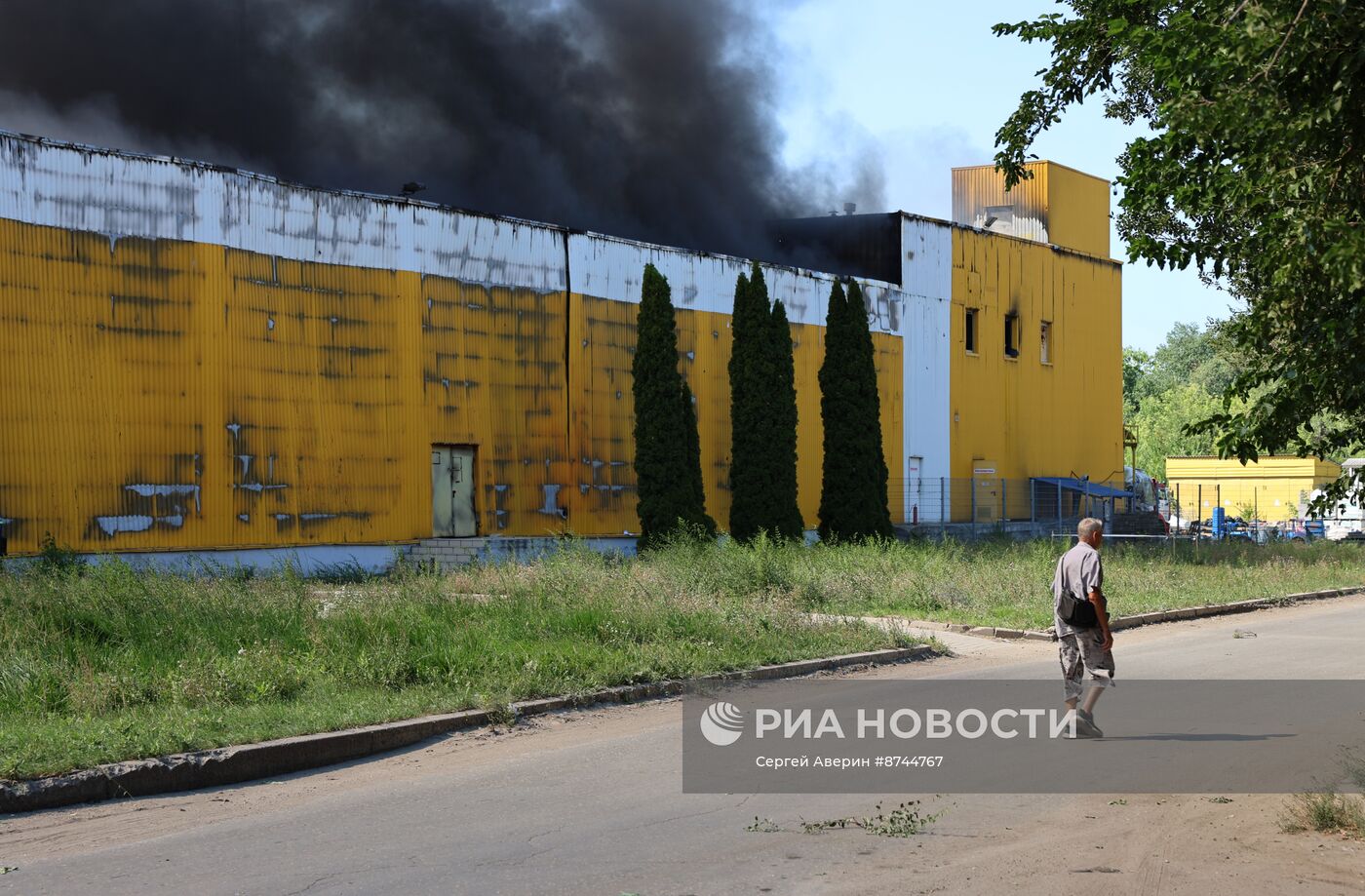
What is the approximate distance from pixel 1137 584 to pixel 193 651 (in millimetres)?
16815

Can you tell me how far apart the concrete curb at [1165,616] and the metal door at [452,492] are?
1387 centimetres

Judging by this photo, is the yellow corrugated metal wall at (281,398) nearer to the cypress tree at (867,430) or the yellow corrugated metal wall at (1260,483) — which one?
the cypress tree at (867,430)

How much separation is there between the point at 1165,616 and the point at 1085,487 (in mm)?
28194

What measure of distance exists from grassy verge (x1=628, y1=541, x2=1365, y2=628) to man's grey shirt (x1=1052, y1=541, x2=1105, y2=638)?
298 inches

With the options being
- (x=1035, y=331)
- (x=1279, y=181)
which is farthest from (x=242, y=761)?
(x=1035, y=331)

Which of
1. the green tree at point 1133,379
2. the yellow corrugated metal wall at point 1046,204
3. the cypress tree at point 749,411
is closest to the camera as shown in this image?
the cypress tree at point 749,411

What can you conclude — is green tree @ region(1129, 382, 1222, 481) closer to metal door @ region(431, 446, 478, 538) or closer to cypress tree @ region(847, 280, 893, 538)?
cypress tree @ region(847, 280, 893, 538)

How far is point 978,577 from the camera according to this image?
22484 millimetres

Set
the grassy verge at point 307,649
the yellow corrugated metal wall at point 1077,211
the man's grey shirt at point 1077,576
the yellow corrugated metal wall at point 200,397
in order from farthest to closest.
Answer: the yellow corrugated metal wall at point 1077,211, the yellow corrugated metal wall at point 200,397, the man's grey shirt at point 1077,576, the grassy verge at point 307,649

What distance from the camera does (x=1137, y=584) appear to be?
2336 cm

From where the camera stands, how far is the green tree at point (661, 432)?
30.3 meters

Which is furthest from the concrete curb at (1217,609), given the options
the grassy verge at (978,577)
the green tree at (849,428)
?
the green tree at (849,428)

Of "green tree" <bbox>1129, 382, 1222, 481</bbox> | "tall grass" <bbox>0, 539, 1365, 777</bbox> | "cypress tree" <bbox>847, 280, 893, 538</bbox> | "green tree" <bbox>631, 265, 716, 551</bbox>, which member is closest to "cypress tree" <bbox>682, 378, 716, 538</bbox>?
"green tree" <bbox>631, 265, 716, 551</bbox>

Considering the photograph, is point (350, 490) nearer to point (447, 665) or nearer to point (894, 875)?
point (447, 665)
